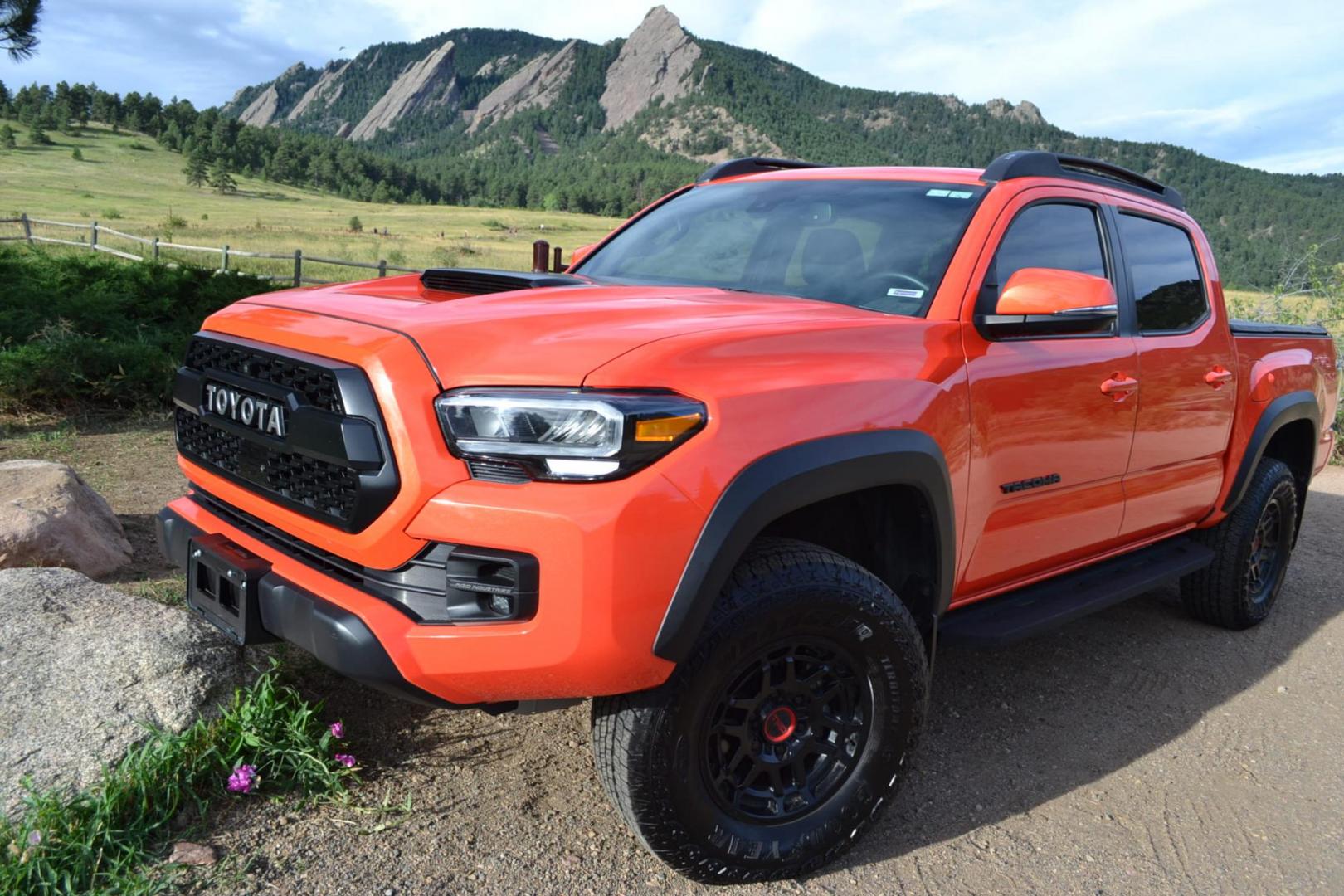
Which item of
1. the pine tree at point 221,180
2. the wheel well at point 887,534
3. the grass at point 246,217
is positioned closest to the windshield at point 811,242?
the wheel well at point 887,534

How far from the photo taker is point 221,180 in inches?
3135

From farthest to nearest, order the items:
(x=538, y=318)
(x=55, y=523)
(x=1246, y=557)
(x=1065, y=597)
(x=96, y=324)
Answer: (x=96, y=324) → (x=1246, y=557) → (x=55, y=523) → (x=1065, y=597) → (x=538, y=318)

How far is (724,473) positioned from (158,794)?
170 cm

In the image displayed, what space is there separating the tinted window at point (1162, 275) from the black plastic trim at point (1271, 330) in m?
0.33

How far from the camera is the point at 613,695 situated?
2.15 metres

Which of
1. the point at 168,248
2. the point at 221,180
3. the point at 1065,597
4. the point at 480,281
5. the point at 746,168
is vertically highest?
the point at 221,180

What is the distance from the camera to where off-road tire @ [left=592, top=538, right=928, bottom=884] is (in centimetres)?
214

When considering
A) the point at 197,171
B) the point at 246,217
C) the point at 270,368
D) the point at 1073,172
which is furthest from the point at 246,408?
the point at 197,171

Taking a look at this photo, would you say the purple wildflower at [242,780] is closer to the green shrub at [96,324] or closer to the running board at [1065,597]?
the running board at [1065,597]

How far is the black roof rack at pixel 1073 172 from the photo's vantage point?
3.10 m

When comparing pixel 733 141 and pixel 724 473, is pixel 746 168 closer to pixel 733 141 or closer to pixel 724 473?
pixel 724 473

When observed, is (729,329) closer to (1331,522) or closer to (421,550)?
(421,550)

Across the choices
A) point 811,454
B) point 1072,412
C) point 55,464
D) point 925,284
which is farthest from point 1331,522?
point 55,464

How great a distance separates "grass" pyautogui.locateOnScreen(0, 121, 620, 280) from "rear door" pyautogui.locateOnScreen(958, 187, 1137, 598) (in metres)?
27.2
